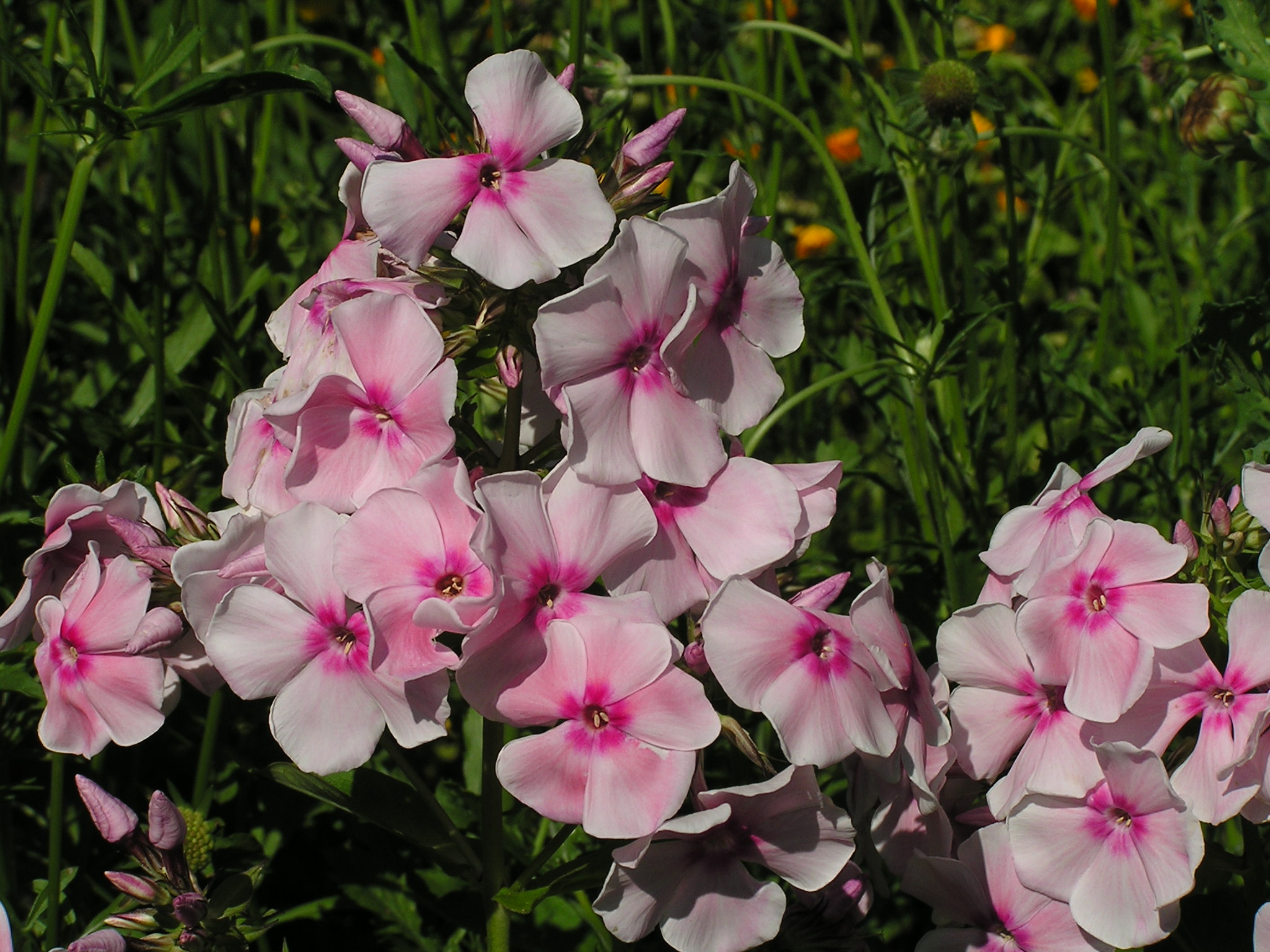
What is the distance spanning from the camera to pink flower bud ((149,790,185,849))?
1.07 m

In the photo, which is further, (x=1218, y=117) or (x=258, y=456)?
(x=1218, y=117)

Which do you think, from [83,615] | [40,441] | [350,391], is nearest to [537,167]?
[350,391]

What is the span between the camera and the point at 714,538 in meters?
1.03

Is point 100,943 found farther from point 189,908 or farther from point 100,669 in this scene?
point 100,669

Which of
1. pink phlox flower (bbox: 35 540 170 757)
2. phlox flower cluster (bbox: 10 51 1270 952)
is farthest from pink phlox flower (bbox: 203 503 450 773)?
pink phlox flower (bbox: 35 540 170 757)

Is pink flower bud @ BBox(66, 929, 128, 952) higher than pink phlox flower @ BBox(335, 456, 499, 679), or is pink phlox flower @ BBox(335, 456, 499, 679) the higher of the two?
pink phlox flower @ BBox(335, 456, 499, 679)

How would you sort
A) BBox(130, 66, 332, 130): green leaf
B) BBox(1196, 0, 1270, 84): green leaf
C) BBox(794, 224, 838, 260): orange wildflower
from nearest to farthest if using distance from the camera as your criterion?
1. BBox(130, 66, 332, 130): green leaf
2. BBox(1196, 0, 1270, 84): green leaf
3. BBox(794, 224, 838, 260): orange wildflower

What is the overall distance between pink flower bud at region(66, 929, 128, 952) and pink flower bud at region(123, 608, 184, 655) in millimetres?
233

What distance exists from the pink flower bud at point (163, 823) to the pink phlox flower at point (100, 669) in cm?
6

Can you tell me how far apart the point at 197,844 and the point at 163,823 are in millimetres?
206

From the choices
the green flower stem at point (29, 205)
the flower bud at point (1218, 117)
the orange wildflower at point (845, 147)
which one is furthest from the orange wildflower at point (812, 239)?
the green flower stem at point (29, 205)

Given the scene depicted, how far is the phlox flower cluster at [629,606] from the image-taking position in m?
0.97

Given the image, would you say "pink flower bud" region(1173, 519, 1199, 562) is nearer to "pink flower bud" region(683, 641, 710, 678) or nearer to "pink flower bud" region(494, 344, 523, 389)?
"pink flower bud" region(683, 641, 710, 678)

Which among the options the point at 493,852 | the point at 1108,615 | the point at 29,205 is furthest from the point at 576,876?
the point at 29,205
